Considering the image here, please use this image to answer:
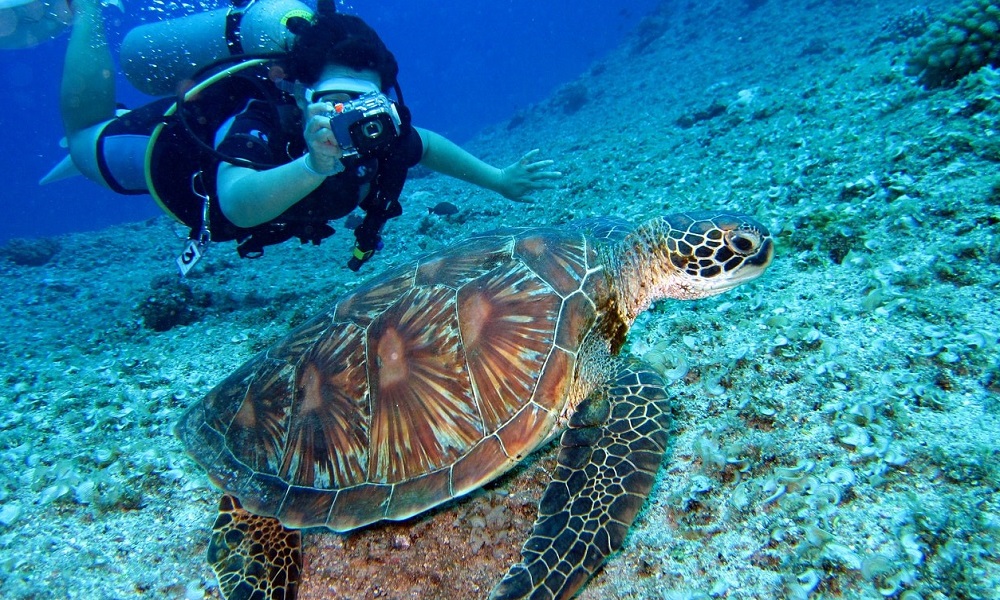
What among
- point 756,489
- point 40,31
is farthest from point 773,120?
point 40,31

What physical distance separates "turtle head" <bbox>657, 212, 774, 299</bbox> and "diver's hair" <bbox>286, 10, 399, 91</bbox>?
287 centimetres

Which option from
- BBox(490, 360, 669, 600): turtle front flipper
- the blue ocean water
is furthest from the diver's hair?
the blue ocean water

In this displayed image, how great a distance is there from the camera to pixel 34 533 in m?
2.47

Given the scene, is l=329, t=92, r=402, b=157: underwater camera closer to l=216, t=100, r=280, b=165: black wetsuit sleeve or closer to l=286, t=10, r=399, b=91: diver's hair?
l=286, t=10, r=399, b=91: diver's hair

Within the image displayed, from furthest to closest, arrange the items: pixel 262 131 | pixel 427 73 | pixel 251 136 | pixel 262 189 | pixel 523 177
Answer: pixel 427 73
pixel 523 177
pixel 262 131
pixel 251 136
pixel 262 189

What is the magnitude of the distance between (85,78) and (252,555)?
219 inches

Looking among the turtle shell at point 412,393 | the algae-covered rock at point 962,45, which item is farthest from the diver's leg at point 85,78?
the algae-covered rock at point 962,45

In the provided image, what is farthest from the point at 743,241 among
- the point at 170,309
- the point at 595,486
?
the point at 170,309

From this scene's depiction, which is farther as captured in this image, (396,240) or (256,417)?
(396,240)

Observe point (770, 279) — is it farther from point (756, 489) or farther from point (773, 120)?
point (773, 120)

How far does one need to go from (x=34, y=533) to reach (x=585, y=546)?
3.20m

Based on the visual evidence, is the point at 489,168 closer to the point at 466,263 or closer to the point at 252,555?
the point at 466,263

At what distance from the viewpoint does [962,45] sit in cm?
450

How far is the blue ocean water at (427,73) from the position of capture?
4759cm
